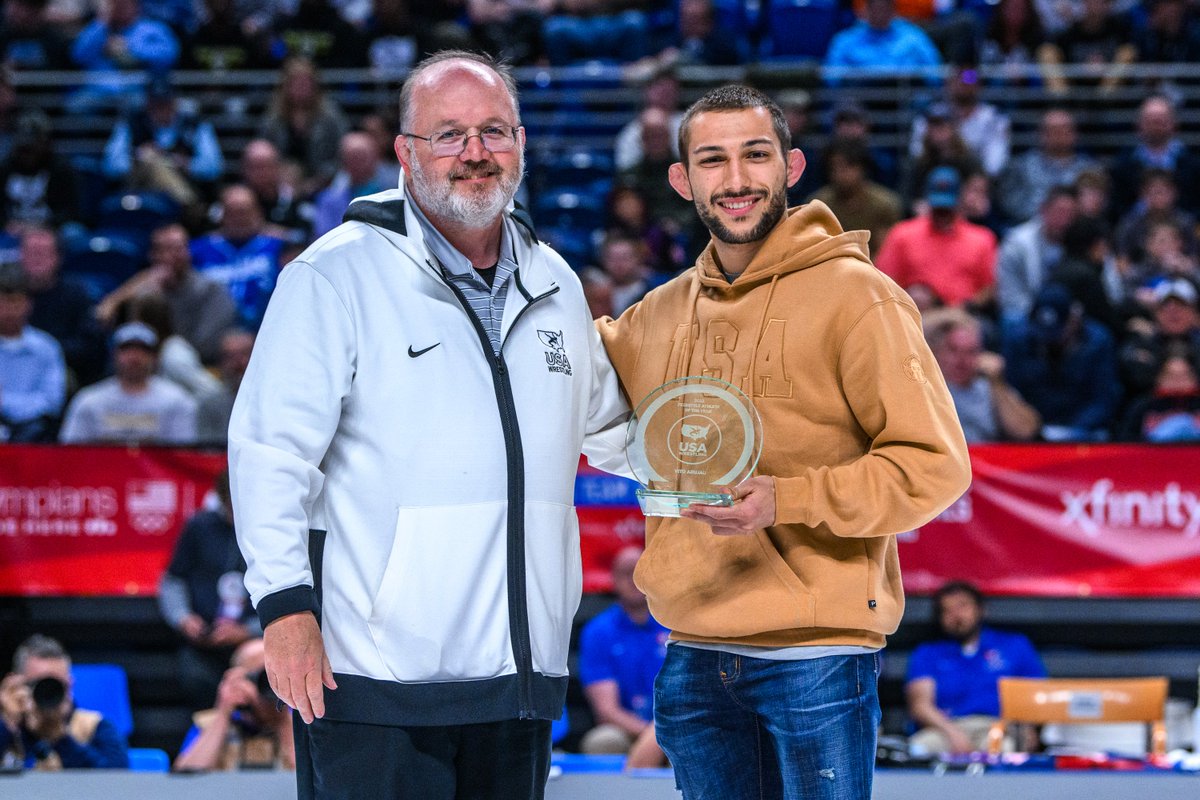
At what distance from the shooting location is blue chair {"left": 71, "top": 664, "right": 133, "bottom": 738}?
21.6 ft

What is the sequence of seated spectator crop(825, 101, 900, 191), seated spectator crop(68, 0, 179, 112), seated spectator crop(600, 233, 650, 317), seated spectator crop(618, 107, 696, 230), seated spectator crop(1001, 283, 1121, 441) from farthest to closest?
seated spectator crop(68, 0, 179, 112), seated spectator crop(618, 107, 696, 230), seated spectator crop(825, 101, 900, 191), seated spectator crop(600, 233, 650, 317), seated spectator crop(1001, 283, 1121, 441)

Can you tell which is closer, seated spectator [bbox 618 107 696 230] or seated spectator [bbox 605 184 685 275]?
seated spectator [bbox 605 184 685 275]

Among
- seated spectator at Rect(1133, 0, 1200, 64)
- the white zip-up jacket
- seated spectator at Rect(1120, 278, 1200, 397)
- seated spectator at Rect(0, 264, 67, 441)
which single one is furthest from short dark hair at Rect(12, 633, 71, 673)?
seated spectator at Rect(1133, 0, 1200, 64)

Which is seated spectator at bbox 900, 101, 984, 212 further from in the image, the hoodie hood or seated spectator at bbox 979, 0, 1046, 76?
the hoodie hood

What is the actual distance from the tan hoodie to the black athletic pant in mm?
407

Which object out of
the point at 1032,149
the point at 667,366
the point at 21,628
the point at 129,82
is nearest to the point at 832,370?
the point at 667,366

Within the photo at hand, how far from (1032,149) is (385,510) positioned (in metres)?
8.39

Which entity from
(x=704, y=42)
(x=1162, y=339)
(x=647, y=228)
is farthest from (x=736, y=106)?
(x=704, y=42)

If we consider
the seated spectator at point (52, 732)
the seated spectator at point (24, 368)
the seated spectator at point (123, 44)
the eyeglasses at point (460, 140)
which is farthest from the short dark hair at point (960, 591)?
the seated spectator at point (123, 44)

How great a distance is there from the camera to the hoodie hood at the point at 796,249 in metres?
3.00

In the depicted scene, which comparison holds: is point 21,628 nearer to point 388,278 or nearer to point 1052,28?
point 388,278

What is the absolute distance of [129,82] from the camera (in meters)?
11.3

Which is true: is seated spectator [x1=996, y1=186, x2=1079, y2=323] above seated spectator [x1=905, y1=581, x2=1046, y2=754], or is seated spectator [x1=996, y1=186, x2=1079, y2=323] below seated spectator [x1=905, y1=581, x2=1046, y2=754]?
above

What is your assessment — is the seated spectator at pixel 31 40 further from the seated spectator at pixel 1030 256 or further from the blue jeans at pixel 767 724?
the blue jeans at pixel 767 724
